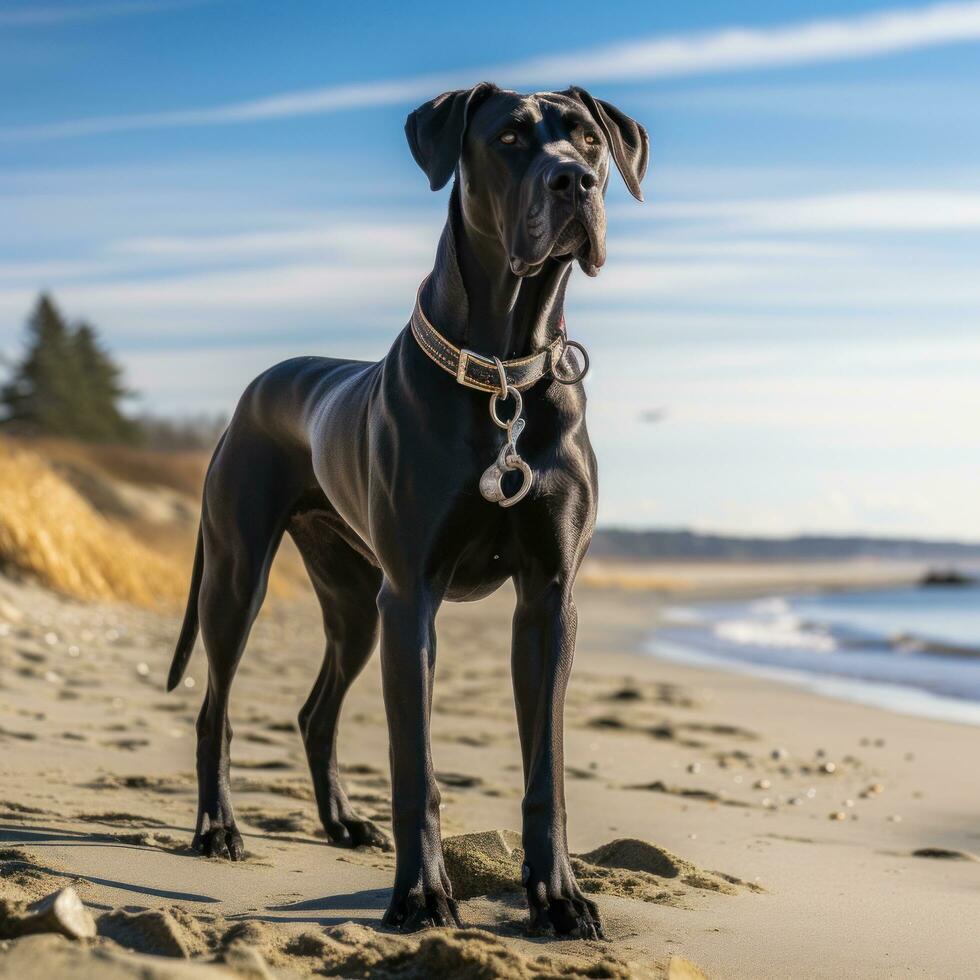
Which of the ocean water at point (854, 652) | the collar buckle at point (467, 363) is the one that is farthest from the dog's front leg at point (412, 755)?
the ocean water at point (854, 652)

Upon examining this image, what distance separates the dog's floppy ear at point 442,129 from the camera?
3.22 meters

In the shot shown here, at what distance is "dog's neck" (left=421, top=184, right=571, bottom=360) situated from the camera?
325cm

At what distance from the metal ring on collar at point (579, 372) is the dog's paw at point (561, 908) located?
1192 mm

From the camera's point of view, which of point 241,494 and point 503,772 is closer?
point 241,494

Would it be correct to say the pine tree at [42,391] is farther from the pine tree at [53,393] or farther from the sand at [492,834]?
the sand at [492,834]

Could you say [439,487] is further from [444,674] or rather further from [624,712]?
[444,674]

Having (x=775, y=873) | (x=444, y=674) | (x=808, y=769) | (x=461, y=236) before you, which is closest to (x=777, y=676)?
(x=444, y=674)

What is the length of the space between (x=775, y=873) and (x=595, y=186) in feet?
6.98

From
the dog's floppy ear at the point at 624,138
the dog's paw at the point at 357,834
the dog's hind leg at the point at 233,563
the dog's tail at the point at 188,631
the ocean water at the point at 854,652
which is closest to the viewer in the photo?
the dog's floppy ear at the point at 624,138

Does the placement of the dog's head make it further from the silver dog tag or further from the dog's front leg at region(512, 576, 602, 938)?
the dog's front leg at region(512, 576, 602, 938)

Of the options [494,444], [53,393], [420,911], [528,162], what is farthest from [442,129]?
[53,393]

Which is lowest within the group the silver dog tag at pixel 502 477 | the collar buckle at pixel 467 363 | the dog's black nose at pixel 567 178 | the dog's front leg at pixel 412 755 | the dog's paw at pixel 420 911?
the dog's paw at pixel 420 911

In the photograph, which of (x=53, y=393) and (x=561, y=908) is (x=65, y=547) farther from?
(x=53, y=393)

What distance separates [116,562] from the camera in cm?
1237
